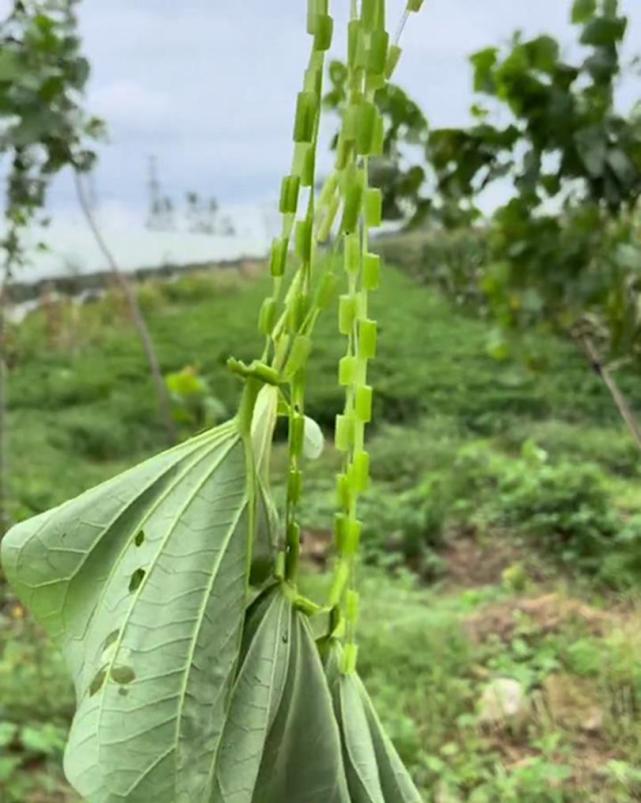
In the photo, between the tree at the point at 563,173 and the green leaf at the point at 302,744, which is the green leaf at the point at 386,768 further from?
the tree at the point at 563,173

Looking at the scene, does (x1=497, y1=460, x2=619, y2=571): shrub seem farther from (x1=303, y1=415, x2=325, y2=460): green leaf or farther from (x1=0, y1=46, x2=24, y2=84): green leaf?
(x1=303, y1=415, x2=325, y2=460): green leaf

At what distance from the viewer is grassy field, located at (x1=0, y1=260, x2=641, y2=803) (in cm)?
142

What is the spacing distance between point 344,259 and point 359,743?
102mm

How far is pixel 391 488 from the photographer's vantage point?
9.04ft

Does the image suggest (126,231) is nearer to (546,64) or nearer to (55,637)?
(546,64)

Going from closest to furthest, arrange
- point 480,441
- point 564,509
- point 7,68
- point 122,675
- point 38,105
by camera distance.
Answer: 1. point 122,675
2. point 7,68
3. point 38,105
4. point 564,509
5. point 480,441

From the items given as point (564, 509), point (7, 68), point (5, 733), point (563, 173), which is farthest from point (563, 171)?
point (564, 509)

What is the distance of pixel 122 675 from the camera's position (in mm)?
223

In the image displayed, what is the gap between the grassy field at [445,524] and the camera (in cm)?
142

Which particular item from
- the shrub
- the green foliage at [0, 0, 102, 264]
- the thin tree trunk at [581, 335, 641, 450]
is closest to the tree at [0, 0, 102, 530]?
the green foliage at [0, 0, 102, 264]

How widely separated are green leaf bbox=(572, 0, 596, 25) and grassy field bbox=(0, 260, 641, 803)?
0.43 m

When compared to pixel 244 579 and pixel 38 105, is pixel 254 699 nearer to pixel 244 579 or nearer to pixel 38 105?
pixel 244 579

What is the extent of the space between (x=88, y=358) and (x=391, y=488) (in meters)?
1.57

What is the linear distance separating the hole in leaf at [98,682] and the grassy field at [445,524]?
0.79 m
